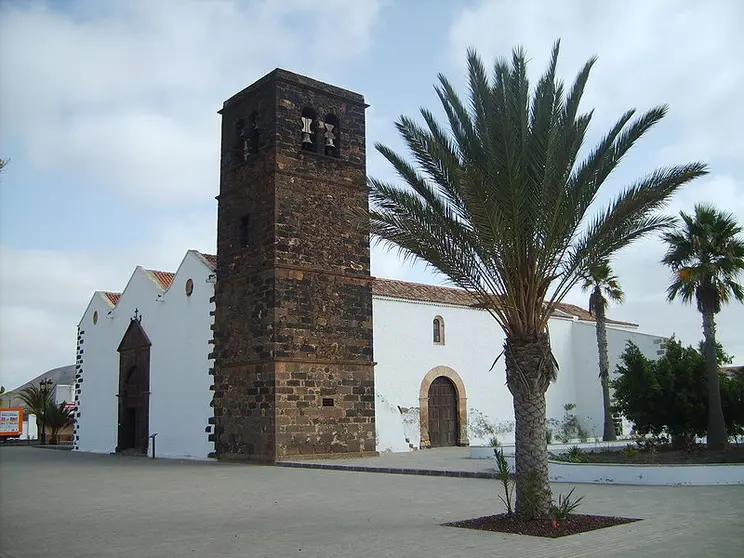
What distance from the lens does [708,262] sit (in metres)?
15.7

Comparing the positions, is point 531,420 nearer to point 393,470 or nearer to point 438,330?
point 393,470

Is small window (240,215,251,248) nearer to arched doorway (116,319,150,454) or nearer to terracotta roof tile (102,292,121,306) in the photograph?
arched doorway (116,319,150,454)

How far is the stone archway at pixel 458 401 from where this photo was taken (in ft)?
75.0

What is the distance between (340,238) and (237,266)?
110 inches

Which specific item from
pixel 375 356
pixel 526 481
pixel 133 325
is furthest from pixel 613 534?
pixel 133 325

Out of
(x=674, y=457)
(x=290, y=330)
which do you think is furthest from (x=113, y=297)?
(x=674, y=457)

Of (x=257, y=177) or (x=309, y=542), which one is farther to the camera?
(x=257, y=177)

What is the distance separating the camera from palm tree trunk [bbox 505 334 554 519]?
7941 mm

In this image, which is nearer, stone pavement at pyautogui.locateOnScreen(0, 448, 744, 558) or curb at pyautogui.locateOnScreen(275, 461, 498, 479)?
stone pavement at pyautogui.locateOnScreen(0, 448, 744, 558)

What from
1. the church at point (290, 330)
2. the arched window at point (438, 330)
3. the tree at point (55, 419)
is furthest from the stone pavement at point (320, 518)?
the tree at point (55, 419)

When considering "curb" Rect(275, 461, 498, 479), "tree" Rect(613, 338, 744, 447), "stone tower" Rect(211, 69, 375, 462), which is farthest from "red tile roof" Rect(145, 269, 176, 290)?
"tree" Rect(613, 338, 744, 447)

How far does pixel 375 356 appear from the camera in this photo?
21984 mm

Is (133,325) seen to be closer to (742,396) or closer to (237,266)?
(237,266)

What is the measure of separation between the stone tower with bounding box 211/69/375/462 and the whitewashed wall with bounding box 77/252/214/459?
2.89 feet
